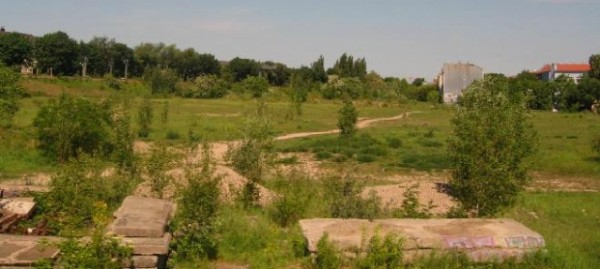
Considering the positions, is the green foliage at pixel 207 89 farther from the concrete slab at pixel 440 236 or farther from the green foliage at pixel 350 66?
the concrete slab at pixel 440 236

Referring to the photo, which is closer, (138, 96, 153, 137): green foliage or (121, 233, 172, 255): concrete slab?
(121, 233, 172, 255): concrete slab

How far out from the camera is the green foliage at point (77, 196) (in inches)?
277

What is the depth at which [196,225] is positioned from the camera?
6633 mm

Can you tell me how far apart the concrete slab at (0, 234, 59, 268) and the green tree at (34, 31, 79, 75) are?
198 ft

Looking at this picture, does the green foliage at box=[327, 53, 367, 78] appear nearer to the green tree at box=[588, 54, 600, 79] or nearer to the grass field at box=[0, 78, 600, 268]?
the green tree at box=[588, 54, 600, 79]

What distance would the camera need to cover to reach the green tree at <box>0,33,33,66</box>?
55781 millimetres

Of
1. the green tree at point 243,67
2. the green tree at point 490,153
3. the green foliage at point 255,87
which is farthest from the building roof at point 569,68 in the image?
the green tree at point 490,153

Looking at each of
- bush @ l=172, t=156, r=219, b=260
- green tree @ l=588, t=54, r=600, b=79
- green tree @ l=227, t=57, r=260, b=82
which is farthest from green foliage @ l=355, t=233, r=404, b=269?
green tree @ l=227, t=57, r=260, b=82

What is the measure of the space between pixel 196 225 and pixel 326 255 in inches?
66.4

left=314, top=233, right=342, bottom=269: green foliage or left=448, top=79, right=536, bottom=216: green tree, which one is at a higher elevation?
left=448, top=79, right=536, bottom=216: green tree

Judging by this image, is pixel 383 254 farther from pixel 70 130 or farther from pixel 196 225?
pixel 70 130

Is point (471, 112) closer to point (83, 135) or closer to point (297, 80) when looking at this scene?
point (83, 135)

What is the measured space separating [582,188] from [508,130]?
6839 millimetres

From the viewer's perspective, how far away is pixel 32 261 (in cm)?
517
